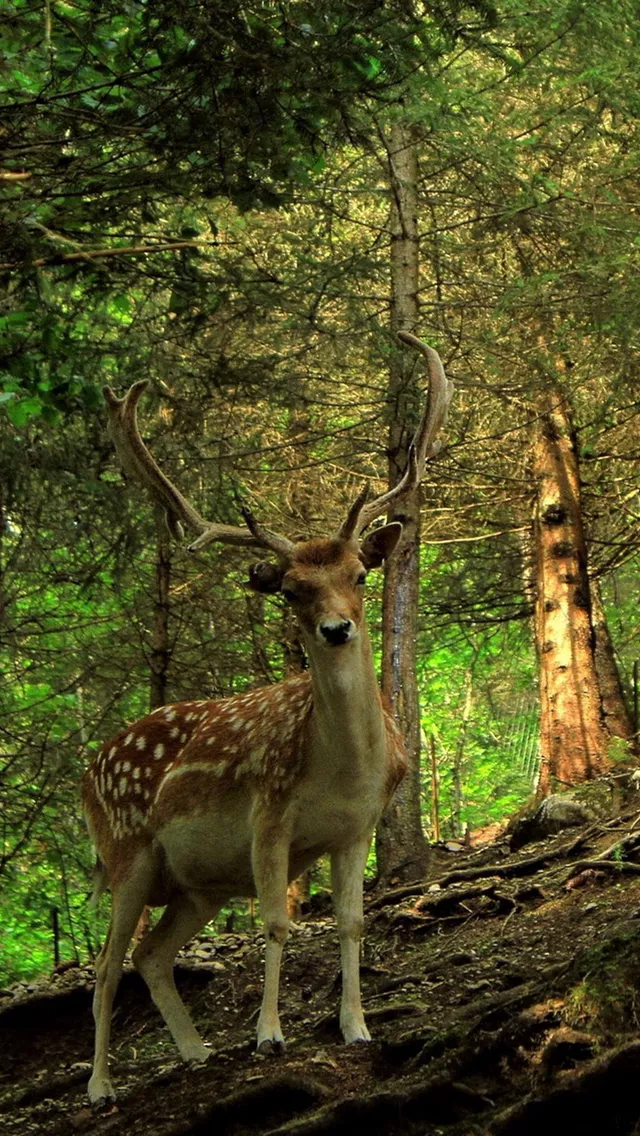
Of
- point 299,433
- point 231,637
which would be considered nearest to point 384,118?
point 299,433

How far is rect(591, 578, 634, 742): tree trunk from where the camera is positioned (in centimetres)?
1457

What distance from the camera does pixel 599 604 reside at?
52.8 feet

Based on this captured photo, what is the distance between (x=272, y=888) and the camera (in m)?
7.06

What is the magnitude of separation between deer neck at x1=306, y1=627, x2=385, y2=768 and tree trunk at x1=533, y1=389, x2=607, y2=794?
7276 millimetres

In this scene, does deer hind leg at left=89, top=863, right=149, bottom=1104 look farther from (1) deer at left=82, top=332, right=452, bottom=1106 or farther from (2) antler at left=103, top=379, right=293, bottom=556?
(2) antler at left=103, top=379, right=293, bottom=556

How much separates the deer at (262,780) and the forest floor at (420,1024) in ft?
1.62

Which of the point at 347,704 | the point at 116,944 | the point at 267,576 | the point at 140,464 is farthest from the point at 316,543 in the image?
the point at 116,944

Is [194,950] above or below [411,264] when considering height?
below

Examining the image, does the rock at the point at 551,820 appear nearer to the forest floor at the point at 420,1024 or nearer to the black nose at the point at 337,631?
the forest floor at the point at 420,1024

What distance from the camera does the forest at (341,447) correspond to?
6684 millimetres

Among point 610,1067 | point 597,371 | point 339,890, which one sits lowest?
point 610,1067

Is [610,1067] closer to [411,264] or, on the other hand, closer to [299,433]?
[411,264]

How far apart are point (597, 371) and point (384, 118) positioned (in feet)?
12.2

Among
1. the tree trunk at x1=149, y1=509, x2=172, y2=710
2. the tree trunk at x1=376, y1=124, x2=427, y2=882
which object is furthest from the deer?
the tree trunk at x1=149, y1=509, x2=172, y2=710
